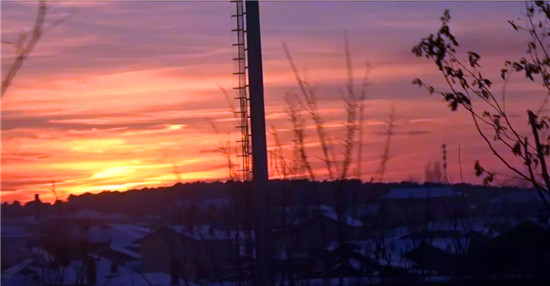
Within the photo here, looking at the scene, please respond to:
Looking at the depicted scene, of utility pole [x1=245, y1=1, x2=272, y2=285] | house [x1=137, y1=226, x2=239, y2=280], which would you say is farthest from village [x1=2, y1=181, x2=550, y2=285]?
utility pole [x1=245, y1=1, x2=272, y2=285]

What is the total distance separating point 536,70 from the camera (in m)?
7.50

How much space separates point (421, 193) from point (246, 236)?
2923 millimetres

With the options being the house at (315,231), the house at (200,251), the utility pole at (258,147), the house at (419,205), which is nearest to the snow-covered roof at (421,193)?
the house at (419,205)

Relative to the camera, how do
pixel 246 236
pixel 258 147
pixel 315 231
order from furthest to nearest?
pixel 315 231
pixel 246 236
pixel 258 147

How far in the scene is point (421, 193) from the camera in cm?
992

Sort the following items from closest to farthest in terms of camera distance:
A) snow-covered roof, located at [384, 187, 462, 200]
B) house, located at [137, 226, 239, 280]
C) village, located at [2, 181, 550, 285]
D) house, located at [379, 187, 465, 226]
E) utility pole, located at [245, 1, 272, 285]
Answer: utility pole, located at [245, 1, 272, 285], village, located at [2, 181, 550, 285], house, located at [137, 226, 239, 280], house, located at [379, 187, 465, 226], snow-covered roof, located at [384, 187, 462, 200]

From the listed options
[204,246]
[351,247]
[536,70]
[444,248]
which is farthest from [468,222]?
[204,246]

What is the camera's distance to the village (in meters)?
7.84

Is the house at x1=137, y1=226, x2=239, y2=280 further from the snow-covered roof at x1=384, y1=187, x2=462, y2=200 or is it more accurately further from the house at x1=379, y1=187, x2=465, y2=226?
the snow-covered roof at x1=384, y1=187, x2=462, y2=200

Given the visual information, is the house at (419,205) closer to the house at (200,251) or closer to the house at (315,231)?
the house at (315,231)

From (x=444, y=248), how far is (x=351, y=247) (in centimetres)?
295

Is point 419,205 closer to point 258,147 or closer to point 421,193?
point 421,193

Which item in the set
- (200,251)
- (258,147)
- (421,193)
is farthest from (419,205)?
(258,147)

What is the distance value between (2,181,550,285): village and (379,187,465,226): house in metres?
0.02
